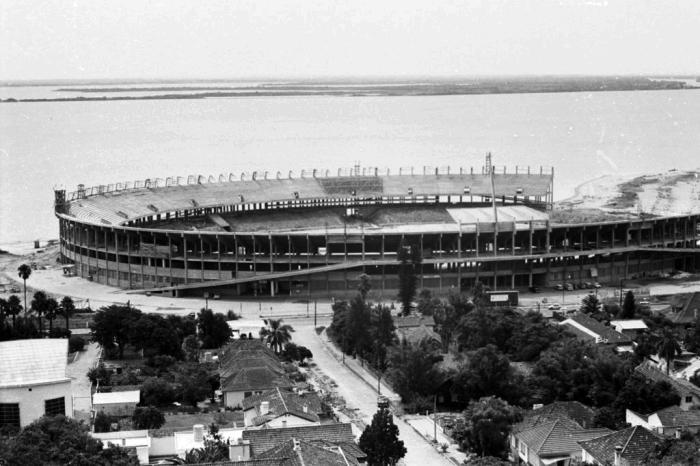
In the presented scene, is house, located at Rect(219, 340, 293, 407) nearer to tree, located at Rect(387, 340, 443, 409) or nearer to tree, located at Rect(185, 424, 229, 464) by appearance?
tree, located at Rect(387, 340, 443, 409)

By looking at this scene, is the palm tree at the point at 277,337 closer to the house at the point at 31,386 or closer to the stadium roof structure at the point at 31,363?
the stadium roof structure at the point at 31,363

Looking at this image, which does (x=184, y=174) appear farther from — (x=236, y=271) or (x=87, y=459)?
(x=87, y=459)

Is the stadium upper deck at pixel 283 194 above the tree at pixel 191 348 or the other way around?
above

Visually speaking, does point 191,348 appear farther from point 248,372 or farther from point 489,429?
point 489,429

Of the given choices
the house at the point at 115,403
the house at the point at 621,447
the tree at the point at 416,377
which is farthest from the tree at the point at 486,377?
the house at the point at 115,403

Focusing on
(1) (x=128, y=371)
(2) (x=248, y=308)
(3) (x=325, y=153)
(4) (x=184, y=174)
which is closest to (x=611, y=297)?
(2) (x=248, y=308)
